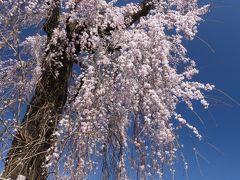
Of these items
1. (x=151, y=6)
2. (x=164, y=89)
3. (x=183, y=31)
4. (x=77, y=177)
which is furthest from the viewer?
(x=151, y=6)

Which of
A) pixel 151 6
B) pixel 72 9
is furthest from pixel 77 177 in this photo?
pixel 151 6

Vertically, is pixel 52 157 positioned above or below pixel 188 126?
below

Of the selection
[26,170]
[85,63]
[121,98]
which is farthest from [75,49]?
[26,170]

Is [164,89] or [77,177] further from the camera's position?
[164,89]

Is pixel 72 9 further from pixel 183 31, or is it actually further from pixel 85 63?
pixel 183 31

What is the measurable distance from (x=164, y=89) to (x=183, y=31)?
120 cm

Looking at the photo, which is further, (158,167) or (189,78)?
(189,78)

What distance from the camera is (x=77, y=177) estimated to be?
4230 mm

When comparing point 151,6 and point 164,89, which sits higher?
point 151,6

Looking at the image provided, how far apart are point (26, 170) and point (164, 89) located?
1795 mm

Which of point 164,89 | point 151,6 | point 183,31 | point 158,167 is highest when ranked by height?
point 151,6

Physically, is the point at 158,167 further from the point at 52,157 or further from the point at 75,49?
the point at 75,49

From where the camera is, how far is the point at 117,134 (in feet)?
16.3

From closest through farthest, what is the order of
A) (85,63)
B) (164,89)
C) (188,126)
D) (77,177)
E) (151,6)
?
(77,177), (188,126), (164,89), (85,63), (151,6)
